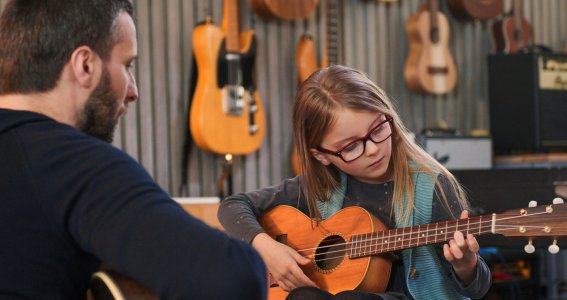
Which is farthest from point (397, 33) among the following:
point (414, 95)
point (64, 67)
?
point (64, 67)

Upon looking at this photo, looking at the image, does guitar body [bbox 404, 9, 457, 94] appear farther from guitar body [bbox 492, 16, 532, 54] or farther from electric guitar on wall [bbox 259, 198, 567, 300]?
electric guitar on wall [bbox 259, 198, 567, 300]

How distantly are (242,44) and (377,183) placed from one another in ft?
8.06

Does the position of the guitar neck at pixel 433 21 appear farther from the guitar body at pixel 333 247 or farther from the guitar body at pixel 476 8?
the guitar body at pixel 333 247

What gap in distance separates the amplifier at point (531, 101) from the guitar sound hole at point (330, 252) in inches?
130

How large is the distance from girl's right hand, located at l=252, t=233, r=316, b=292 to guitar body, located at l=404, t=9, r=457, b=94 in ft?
10.7

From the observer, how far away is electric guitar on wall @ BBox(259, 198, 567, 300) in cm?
182

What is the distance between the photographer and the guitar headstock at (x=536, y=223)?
5.86 feet

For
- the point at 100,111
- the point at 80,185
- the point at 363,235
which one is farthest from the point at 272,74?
the point at 80,185

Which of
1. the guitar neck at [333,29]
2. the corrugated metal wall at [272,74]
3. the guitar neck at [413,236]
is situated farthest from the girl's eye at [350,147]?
the guitar neck at [333,29]

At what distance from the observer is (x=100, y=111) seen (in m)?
1.24

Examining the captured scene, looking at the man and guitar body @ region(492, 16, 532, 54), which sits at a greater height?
guitar body @ region(492, 16, 532, 54)

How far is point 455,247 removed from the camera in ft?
6.11

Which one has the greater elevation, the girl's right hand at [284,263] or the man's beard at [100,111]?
the man's beard at [100,111]

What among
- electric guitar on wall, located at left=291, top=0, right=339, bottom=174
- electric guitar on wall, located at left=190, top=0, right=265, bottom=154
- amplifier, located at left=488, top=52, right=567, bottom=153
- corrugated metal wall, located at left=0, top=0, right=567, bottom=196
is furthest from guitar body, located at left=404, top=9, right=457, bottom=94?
electric guitar on wall, located at left=190, top=0, right=265, bottom=154
